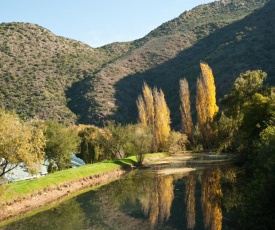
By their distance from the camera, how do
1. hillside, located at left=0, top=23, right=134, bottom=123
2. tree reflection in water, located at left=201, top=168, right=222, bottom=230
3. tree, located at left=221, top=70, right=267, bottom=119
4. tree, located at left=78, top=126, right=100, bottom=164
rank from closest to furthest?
tree reflection in water, located at left=201, top=168, right=222, bottom=230 < tree, located at left=221, top=70, right=267, bottom=119 < tree, located at left=78, top=126, right=100, bottom=164 < hillside, located at left=0, top=23, right=134, bottom=123

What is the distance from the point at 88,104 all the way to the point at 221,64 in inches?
1922

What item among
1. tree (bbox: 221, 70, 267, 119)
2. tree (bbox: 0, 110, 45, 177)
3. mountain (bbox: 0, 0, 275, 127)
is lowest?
tree (bbox: 0, 110, 45, 177)

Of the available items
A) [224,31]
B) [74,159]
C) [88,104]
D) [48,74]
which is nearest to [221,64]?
[224,31]

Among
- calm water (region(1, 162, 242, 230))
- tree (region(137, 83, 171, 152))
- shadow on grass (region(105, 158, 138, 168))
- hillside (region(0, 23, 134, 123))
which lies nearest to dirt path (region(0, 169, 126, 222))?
calm water (region(1, 162, 242, 230))

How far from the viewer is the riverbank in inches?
1144

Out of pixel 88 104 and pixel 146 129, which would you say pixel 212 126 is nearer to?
pixel 146 129

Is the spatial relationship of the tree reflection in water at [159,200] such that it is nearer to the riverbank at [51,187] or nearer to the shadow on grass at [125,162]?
the riverbank at [51,187]

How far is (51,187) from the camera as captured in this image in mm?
35531

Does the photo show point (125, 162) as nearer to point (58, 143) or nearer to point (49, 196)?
point (58, 143)

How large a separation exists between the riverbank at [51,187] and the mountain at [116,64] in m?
60.6

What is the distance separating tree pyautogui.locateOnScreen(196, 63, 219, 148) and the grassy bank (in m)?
25.8

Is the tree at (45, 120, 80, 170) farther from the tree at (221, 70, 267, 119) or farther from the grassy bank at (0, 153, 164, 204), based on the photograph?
the tree at (221, 70, 267, 119)

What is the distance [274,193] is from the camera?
15.3 meters

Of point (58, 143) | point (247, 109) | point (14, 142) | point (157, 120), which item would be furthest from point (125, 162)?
point (14, 142)
